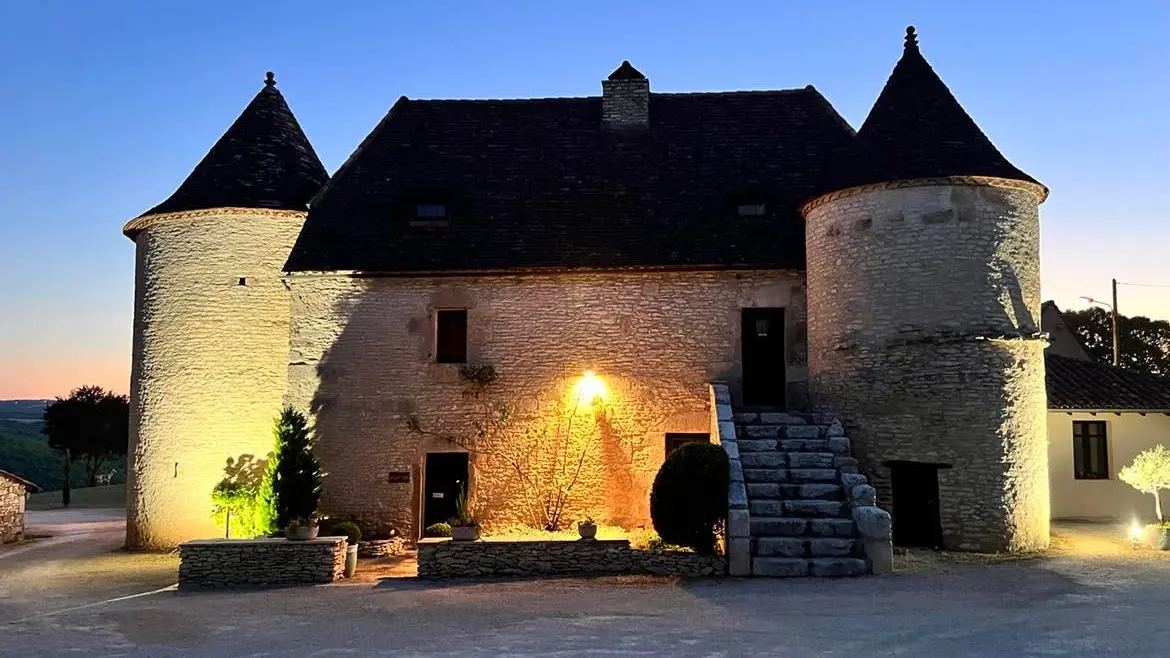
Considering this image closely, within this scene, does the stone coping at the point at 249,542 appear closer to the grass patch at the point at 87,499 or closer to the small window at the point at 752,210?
the small window at the point at 752,210

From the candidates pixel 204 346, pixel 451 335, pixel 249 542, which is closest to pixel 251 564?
pixel 249 542

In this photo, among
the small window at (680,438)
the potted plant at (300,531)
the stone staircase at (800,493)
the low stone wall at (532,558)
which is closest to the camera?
the stone staircase at (800,493)

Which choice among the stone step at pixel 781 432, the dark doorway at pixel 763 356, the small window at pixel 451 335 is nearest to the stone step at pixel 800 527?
the stone step at pixel 781 432

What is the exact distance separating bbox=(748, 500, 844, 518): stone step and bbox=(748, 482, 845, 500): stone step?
203mm

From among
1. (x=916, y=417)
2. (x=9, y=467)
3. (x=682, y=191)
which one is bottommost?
(x=9, y=467)

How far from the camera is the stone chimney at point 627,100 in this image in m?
18.3

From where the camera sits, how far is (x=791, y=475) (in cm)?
1260

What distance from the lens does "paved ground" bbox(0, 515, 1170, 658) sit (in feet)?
25.4

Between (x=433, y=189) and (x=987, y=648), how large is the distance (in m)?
12.9

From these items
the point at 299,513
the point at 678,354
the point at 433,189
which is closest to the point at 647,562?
the point at 678,354

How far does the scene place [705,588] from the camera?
10.4 meters

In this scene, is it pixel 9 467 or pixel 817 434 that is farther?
pixel 9 467

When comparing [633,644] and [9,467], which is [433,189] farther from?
[9,467]

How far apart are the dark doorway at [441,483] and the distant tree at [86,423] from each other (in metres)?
35.9
